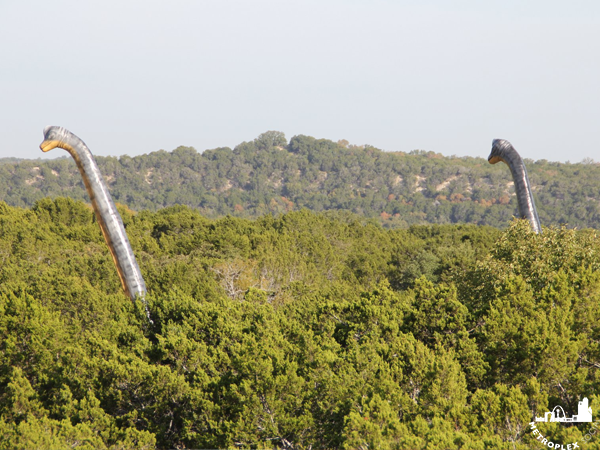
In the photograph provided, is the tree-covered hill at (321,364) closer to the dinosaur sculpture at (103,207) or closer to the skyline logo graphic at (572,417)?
the skyline logo graphic at (572,417)

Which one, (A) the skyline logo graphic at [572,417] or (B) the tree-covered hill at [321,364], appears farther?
(B) the tree-covered hill at [321,364]

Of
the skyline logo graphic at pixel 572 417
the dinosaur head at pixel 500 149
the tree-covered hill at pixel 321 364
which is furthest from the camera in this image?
the dinosaur head at pixel 500 149

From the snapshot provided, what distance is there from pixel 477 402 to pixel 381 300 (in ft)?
21.5

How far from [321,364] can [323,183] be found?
165 m

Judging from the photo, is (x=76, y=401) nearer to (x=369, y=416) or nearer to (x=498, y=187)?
(x=369, y=416)

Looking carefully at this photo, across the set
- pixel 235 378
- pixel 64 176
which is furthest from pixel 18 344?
pixel 64 176

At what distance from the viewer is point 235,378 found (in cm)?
1580

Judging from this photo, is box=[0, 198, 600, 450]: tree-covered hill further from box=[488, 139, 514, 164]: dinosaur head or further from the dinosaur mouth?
the dinosaur mouth

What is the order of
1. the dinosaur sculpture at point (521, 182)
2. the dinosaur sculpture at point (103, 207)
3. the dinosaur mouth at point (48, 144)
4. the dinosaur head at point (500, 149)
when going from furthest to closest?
the dinosaur head at point (500, 149) < the dinosaur sculpture at point (521, 182) < the dinosaur sculpture at point (103, 207) < the dinosaur mouth at point (48, 144)

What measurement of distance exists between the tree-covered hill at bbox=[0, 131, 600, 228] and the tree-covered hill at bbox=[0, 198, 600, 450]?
116423 mm

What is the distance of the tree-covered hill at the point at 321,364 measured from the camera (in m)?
13.7

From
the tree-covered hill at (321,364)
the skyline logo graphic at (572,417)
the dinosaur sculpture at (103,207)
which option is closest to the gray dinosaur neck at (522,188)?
the tree-covered hill at (321,364)

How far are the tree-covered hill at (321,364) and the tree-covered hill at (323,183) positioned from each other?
116 m

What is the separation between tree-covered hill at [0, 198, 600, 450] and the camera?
1373 centimetres
